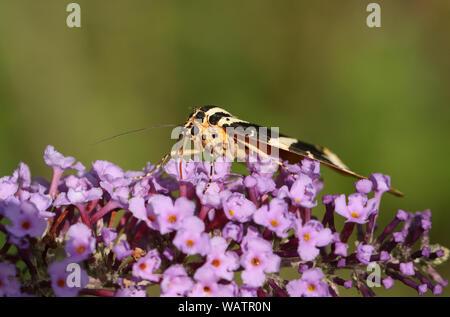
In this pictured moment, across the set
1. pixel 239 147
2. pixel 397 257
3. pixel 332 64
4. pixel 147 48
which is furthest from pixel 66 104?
pixel 397 257

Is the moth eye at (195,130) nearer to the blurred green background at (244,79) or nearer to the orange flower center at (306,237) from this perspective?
the orange flower center at (306,237)

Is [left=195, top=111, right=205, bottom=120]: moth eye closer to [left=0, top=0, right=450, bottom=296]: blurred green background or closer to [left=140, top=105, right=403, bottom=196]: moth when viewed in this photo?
[left=140, top=105, right=403, bottom=196]: moth

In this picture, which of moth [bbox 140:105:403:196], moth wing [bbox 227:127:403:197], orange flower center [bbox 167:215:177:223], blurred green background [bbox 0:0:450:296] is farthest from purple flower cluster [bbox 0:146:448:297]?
blurred green background [bbox 0:0:450:296]

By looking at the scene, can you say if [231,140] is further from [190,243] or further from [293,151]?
→ [190,243]

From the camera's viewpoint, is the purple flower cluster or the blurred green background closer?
the purple flower cluster

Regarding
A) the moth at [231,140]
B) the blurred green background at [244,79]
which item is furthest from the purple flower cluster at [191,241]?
the blurred green background at [244,79]

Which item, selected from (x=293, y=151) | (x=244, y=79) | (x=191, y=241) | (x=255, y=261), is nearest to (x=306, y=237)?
(x=255, y=261)
